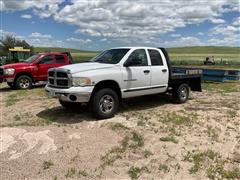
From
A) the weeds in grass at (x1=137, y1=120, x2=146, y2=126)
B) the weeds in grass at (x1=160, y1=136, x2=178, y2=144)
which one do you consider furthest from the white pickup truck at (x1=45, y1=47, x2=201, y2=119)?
the weeds in grass at (x1=160, y1=136, x2=178, y2=144)

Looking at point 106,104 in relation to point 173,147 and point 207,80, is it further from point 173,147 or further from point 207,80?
point 207,80

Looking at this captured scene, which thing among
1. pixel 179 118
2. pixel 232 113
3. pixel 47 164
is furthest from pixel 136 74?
pixel 47 164

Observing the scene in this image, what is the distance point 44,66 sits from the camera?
1391cm

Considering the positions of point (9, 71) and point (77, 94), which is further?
point (9, 71)

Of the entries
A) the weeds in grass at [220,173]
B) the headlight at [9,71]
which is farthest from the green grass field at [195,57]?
the weeds in grass at [220,173]

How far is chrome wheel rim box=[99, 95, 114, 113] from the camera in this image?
283 inches

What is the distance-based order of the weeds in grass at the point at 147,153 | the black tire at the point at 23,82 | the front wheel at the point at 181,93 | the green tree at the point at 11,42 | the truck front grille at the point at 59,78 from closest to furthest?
the weeds in grass at the point at 147,153, the truck front grille at the point at 59,78, the front wheel at the point at 181,93, the black tire at the point at 23,82, the green tree at the point at 11,42

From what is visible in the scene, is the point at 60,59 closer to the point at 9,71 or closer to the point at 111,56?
the point at 9,71

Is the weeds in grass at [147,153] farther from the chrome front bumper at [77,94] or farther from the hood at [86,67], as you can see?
the hood at [86,67]

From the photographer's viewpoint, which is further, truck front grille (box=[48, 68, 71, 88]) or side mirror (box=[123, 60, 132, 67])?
side mirror (box=[123, 60, 132, 67])

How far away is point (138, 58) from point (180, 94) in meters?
2.28

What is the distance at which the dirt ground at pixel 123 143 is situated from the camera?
4.47m

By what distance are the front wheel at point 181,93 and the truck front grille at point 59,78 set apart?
12.8ft

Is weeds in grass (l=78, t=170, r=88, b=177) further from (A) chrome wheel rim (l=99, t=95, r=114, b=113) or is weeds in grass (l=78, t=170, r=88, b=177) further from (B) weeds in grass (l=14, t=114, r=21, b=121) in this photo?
(B) weeds in grass (l=14, t=114, r=21, b=121)
